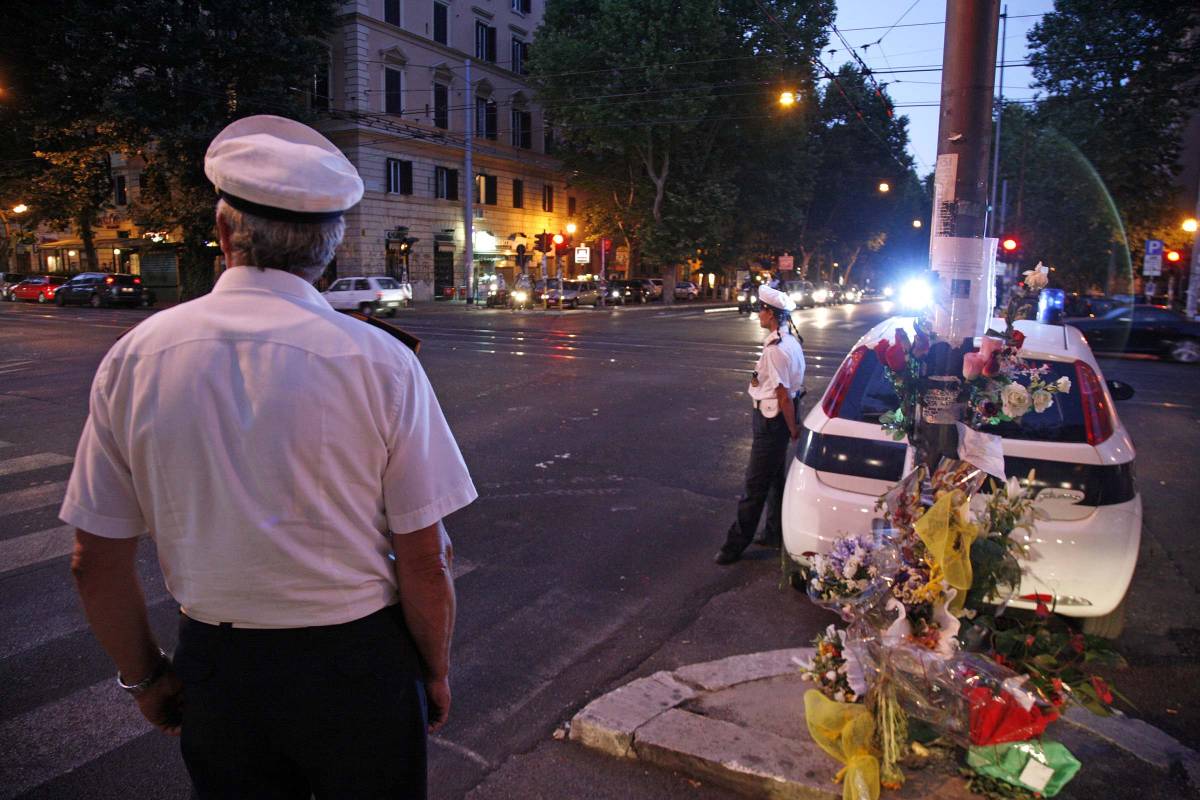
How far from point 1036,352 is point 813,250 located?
62421 mm

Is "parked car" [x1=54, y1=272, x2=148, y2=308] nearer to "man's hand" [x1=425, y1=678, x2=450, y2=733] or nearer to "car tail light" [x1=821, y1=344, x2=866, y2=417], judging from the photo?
"car tail light" [x1=821, y1=344, x2=866, y2=417]

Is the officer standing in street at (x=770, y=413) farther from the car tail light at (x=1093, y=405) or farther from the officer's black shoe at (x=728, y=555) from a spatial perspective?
the car tail light at (x=1093, y=405)

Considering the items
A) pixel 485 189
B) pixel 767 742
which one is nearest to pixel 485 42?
pixel 485 189

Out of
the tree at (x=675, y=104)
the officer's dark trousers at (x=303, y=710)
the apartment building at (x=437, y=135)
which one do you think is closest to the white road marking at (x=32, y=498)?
the officer's dark trousers at (x=303, y=710)

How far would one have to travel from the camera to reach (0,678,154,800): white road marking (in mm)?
3150

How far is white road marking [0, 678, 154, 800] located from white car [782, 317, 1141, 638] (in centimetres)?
318

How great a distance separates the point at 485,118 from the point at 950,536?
47207mm

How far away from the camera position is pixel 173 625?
4426mm

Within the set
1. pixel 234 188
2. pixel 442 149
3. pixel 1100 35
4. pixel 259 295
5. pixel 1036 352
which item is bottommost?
pixel 1036 352

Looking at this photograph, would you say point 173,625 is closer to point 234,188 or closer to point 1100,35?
point 234,188

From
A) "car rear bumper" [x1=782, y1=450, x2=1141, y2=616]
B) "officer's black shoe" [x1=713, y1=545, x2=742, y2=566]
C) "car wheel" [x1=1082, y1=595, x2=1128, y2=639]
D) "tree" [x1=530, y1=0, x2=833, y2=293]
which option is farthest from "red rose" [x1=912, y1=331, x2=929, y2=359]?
"tree" [x1=530, y1=0, x2=833, y2=293]

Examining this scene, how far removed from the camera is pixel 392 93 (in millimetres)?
40719

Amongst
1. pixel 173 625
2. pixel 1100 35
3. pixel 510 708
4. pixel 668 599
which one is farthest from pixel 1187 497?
pixel 1100 35

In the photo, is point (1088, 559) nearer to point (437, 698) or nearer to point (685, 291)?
point (437, 698)
